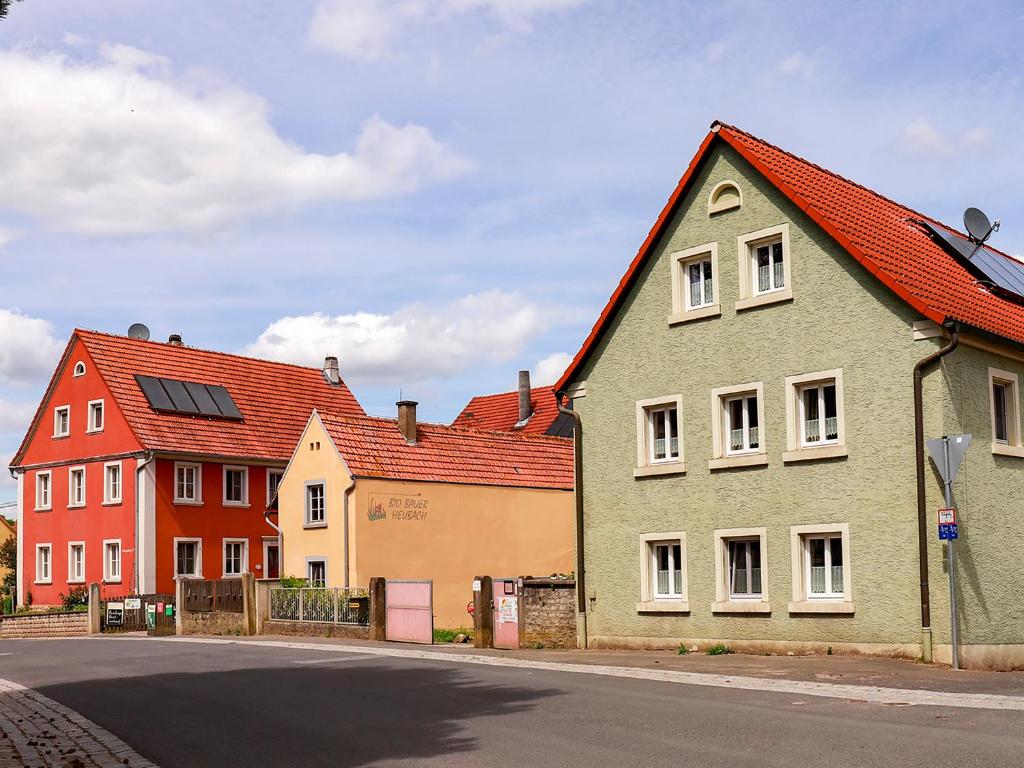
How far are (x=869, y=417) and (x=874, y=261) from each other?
2.61m

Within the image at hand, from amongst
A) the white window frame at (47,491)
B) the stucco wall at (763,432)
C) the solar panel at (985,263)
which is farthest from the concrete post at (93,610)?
the solar panel at (985,263)

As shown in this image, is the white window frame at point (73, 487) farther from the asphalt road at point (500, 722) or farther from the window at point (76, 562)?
the asphalt road at point (500, 722)

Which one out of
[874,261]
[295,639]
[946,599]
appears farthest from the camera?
[295,639]

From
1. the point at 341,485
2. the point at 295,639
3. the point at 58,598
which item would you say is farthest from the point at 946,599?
the point at 58,598

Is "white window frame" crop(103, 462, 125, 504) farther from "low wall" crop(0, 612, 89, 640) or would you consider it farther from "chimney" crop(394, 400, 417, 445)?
"chimney" crop(394, 400, 417, 445)

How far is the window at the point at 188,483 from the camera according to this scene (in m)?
48.1

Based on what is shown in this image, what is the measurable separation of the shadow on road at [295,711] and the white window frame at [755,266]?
352 inches

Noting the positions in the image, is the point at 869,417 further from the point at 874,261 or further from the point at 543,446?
the point at 543,446

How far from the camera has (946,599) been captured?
20.3 metres

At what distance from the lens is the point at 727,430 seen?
80.0ft

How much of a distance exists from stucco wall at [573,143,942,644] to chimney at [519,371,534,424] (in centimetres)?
2673

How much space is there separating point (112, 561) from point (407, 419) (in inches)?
584

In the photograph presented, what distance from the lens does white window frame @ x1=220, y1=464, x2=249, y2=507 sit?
4981cm

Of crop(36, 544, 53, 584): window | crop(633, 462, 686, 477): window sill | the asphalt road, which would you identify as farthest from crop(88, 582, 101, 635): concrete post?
crop(633, 462, 686, 477): window sill
